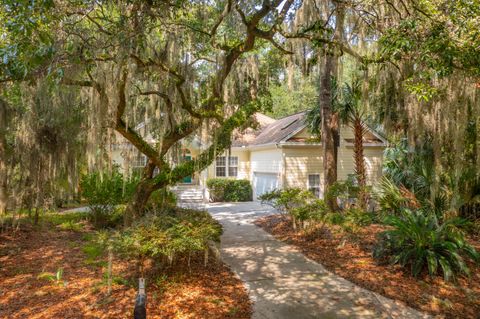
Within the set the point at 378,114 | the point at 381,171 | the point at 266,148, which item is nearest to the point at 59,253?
the point at 378,114

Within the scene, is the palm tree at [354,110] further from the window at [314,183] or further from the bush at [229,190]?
the bush at [229,190]

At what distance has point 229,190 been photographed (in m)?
17.7

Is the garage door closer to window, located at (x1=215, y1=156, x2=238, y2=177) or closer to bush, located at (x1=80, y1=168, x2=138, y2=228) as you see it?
window, located at (x1=215, y1=156, x2=238, y2=177)

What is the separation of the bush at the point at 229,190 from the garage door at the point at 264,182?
45cm

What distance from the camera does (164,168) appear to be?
26.0ft

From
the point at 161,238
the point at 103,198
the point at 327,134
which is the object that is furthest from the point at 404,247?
the point at 103,198

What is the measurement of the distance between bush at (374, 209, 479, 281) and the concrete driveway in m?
1.19

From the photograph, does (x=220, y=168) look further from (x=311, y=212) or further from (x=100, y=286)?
(x=100, y=286)

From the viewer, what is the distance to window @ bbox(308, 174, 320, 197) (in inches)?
619

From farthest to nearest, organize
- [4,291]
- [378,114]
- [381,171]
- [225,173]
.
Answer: [225,173] → [381,171] → [378,114] → [4,291]

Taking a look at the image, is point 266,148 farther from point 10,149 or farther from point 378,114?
point 10,149

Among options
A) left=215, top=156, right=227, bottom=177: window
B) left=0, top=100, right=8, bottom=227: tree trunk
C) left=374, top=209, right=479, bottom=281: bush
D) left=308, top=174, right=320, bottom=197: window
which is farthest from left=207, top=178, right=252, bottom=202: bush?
→ left=374, top=209, right=479, bottom=281: bush

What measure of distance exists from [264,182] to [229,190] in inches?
72.9

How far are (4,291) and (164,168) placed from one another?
3.67 m
